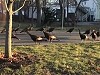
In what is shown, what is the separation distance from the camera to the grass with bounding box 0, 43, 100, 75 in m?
10.5

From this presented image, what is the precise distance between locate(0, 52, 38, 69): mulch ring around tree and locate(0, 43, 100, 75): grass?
0.17m

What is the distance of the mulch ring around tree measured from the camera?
35.4 ft

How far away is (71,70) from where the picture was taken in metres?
10.8

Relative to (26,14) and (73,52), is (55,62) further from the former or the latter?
(26,14)

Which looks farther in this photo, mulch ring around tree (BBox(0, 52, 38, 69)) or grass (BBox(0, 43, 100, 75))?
mulch ring around tree (BBox(0, 52, 38, 69))

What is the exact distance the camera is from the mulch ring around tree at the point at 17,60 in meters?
10.8

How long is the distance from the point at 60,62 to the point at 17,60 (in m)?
1.43

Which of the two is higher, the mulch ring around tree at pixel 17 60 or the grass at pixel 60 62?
the mulch ring around tree at pixel 17 60

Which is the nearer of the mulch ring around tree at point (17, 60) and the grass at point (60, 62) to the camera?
the grass at point (60, 62)

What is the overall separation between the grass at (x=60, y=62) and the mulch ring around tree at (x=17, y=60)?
0.17 m

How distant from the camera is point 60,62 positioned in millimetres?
11258

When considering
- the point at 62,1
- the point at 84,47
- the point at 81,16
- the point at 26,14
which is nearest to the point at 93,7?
the point at 81,16

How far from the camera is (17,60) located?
1125cm

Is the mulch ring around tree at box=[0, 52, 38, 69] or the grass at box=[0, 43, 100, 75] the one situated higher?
the mulch ring around tree at box=[0, 52, 38, 69]
